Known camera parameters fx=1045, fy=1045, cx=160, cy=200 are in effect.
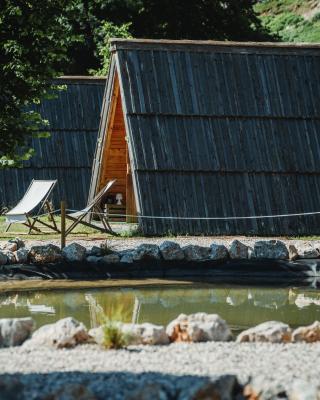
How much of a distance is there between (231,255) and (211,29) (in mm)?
21555

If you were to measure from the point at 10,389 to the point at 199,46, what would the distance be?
48.0ft

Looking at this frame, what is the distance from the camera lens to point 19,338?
7.93 meters

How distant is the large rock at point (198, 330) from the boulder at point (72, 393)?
202 centimetres

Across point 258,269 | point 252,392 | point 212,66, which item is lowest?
point 258,269

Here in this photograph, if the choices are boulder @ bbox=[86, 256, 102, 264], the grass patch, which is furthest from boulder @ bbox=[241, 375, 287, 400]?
the grass patch

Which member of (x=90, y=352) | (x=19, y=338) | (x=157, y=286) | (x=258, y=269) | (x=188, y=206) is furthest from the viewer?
(x=188, y=206)

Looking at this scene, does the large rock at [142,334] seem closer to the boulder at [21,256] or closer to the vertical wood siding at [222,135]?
the boulder at [21,256]

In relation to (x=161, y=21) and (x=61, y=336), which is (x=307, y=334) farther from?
(x=161, y=21)

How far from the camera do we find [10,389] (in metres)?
6.15

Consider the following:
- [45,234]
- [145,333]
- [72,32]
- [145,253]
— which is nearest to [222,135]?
[45,234]

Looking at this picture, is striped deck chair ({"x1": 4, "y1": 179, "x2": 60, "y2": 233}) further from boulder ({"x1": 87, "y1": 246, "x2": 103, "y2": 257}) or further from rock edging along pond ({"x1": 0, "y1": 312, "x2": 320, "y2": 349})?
rock edging along pond ({"x1": 0, "y1": 312, "x2": 320, "y2": 349})

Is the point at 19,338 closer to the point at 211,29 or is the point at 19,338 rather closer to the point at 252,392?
the point at 252,392

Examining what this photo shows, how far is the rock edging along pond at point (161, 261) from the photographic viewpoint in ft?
46.7

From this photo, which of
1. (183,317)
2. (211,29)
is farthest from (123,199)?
(183,317)
